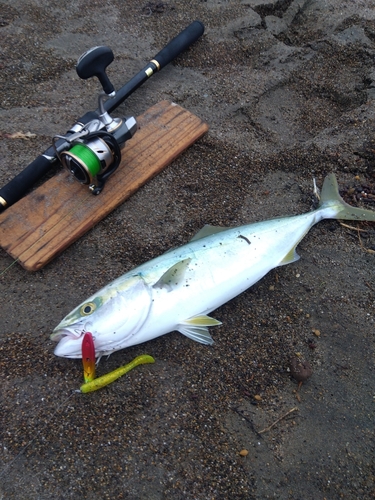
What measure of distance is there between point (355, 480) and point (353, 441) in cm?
20

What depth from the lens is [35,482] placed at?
212 cm

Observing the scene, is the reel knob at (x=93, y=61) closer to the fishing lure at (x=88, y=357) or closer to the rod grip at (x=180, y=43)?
the rod grip at (x=180, y=43)

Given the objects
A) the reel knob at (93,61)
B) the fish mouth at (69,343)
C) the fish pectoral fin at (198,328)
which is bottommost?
the fish pectoral fin at (198,328)

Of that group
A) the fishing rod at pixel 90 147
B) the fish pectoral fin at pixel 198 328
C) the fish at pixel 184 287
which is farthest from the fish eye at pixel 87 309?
the fishing rod at pixel 90 147

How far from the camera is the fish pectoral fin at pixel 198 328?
258cm

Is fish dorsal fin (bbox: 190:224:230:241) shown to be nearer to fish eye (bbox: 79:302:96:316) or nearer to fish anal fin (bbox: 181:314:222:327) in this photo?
fish anal fin (bbox: 181:314:222:327)

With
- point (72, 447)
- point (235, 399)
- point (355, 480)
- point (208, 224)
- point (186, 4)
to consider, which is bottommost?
point (355, 480)

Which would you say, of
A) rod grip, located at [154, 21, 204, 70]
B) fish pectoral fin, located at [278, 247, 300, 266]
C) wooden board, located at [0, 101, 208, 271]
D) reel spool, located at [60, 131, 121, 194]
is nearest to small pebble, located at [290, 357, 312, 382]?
fish pectoral fin, located at [278, 247, 300, 266]

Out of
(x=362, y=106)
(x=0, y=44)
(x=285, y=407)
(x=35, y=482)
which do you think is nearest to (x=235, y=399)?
(x=285, y=407)

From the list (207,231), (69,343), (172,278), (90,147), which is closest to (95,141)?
(90,147)

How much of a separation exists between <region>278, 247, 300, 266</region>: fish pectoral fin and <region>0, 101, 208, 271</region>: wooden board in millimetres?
1389

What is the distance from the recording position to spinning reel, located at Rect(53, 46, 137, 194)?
9.70 ft

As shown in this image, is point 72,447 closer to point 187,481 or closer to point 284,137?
point 187,481

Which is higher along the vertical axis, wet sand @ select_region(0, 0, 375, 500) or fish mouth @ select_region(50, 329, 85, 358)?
fish mouth @ select_region(50, 329, 85, 358)
